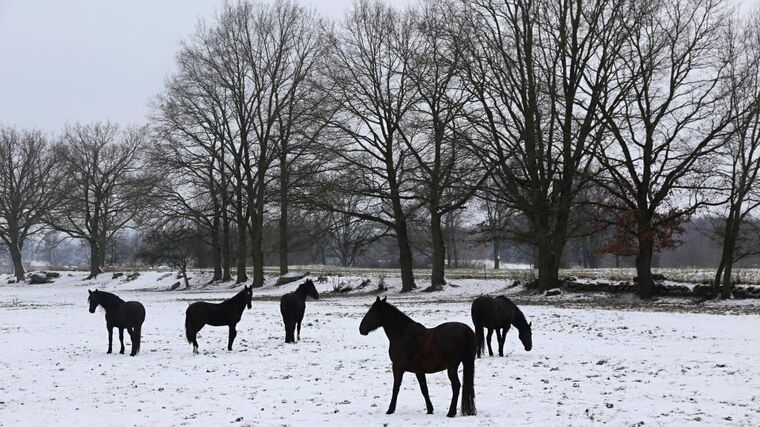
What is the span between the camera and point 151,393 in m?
11.0

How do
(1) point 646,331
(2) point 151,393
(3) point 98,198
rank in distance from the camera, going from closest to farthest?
1. (2) point 151,393
2. (1) point 646,331
3. (3) point 98,198

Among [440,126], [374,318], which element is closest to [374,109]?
[440,126]

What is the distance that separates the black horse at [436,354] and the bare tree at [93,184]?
55865mm

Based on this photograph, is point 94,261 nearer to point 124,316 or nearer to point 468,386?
point 124,316

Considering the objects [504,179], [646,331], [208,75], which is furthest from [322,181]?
[646,331]

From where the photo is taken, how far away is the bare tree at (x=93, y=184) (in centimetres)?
6150

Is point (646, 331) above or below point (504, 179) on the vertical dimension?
below

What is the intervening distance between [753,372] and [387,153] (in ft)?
96.6

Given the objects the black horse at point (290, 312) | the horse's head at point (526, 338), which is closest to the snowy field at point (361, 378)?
the horse's head at point (526, 338)

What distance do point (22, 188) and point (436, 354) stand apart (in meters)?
66.9

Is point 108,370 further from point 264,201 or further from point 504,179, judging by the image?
point 264,201

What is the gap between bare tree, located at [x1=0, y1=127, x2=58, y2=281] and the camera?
62.8 metres

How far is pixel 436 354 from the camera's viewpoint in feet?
29.0

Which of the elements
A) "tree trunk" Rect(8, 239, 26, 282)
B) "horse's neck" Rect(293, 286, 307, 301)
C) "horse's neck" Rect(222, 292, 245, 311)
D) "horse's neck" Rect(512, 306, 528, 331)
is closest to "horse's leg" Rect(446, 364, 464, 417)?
"horse's neck" Rect(512, 306, 528, 331)
